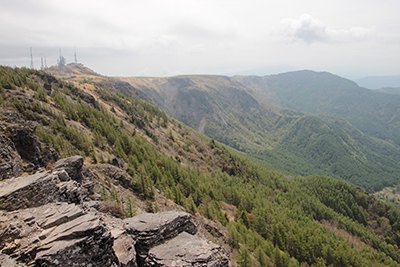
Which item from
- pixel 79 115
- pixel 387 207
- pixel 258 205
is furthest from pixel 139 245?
pixel 387 207

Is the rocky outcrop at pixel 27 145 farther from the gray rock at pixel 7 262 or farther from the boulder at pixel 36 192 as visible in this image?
the gray rock at pixel 7 262

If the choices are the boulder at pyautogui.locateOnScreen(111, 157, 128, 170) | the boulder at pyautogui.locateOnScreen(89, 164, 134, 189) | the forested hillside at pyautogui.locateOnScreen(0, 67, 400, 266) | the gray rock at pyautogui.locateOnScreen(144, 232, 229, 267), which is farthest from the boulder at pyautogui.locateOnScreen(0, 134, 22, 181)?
the gray rock at pyautogui.locateOnScreen(144, 232, 229, 267)

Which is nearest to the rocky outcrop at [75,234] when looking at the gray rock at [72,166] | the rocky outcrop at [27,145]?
the gray rock at [72,166]

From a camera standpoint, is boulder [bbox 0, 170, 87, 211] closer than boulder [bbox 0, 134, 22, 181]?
Yes

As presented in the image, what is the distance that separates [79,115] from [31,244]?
67251mm

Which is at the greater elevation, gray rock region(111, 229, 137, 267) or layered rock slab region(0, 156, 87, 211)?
layered rock slab region(0, 156, 87, 211)

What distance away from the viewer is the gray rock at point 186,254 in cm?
2069

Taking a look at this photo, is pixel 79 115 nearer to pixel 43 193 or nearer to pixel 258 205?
pixel 43 193

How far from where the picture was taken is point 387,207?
13950 centimetres

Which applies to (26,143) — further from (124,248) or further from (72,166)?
(124,248)

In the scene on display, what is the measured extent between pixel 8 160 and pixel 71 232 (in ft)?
68.8

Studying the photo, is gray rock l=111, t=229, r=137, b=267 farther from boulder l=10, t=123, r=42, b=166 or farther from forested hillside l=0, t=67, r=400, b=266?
boulder l=10, t=123, r=42, b=166

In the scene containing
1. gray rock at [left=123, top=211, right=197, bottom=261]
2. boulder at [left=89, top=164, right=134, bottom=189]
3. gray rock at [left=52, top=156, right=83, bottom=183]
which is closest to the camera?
gray rock at [left=123, top=211, right=197, bottom=261]

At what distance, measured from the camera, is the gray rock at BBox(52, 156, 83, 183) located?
28837mm
